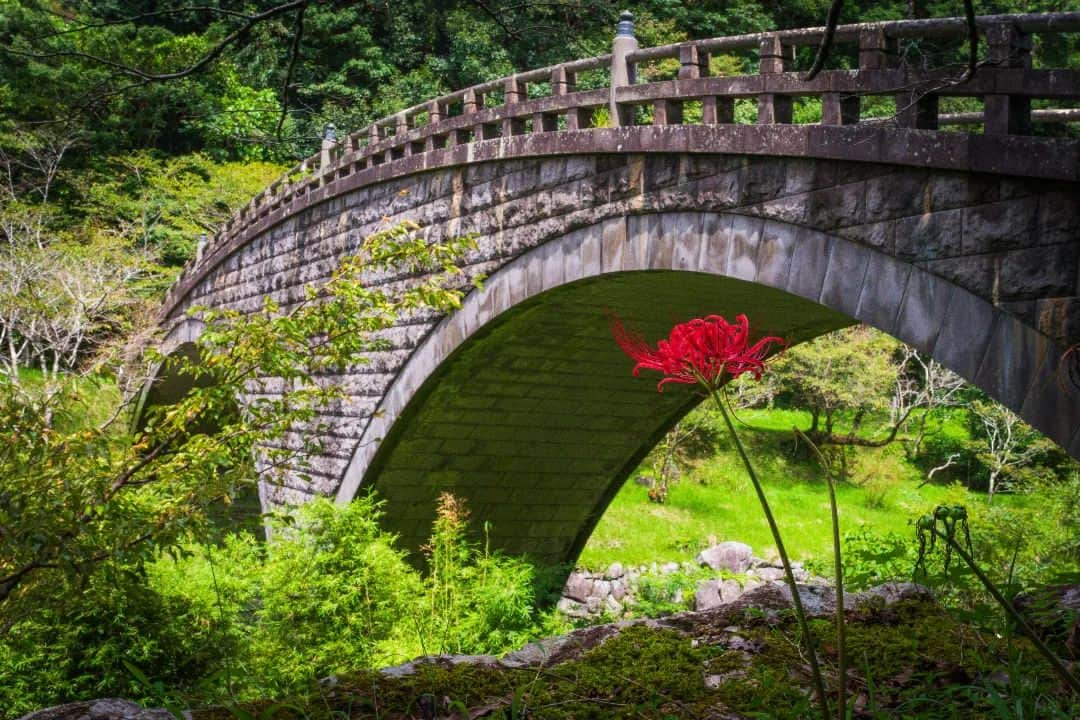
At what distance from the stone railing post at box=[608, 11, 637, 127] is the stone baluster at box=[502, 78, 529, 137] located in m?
1.34

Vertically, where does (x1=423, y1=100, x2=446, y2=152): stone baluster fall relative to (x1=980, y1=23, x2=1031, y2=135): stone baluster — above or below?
above

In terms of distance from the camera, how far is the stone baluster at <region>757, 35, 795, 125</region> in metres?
6.53

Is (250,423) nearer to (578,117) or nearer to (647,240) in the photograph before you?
(647,240)

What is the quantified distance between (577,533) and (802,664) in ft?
38.8

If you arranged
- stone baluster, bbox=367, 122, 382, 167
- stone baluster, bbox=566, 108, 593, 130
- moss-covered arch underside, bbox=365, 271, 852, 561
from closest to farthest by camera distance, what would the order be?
stone baluster, bbox=566, 108, 593, 130 → moss-covered arch underside, bbox=365, 271, 852, 561 → stone baluster, bbox=367, 122, 382, 167

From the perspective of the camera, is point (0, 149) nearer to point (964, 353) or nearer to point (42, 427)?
point (42, 427)

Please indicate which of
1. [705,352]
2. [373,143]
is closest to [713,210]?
[705,352]

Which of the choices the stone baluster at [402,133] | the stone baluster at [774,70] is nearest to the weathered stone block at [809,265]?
the stone baluster at [774,70]

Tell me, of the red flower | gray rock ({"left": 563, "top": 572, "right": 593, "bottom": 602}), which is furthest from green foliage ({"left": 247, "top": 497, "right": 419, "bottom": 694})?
gray rock ({"left": 563, "top": 572, "right": 593, "bottom": 602})

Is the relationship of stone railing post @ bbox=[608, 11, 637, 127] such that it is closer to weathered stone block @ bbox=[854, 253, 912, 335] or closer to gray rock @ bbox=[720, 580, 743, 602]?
weathered stone block @ bbox=[854, 253, 912, 335]

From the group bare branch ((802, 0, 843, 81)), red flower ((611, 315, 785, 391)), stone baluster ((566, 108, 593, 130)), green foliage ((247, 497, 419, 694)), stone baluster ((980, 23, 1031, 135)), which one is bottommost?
green foliage ((247, 497, 419, 694))

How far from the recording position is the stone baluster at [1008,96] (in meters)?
5.02

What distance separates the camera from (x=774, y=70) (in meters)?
6.57

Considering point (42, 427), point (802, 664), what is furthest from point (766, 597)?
point (42, 427)
